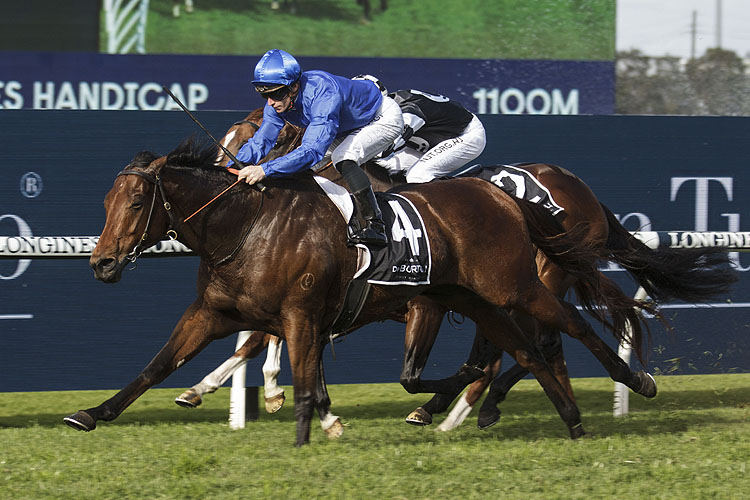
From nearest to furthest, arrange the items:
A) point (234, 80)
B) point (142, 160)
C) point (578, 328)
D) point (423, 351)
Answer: point (142, 160), point (578, 328), point (423, 351), point (234, 80)

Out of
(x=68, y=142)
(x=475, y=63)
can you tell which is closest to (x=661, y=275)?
(x=68, y=142)

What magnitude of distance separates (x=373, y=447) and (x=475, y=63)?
25.2ft

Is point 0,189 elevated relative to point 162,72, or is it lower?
lower

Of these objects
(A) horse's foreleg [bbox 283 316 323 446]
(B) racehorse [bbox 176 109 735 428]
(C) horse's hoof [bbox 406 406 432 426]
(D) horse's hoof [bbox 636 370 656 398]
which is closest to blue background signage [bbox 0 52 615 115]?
(B) racehorse [bbox 176 109 735 428]

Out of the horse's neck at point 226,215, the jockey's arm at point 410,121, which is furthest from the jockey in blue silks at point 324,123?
the jockey's arm at point 410,121

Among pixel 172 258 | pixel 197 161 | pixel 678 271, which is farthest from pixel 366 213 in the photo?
pixel 678 271

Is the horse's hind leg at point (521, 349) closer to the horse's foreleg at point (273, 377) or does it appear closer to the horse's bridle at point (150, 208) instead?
the horse's foreleg at point (273, 377)

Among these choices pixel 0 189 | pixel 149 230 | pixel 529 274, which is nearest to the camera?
pixel 149 230

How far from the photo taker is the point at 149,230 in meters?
4.43

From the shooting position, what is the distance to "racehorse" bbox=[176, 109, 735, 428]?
5574mm

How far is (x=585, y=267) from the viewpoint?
5426mm

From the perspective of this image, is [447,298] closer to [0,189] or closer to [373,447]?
[373,447]

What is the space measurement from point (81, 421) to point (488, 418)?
7.09 feet

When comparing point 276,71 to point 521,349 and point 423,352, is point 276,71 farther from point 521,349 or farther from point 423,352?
point 521,349
